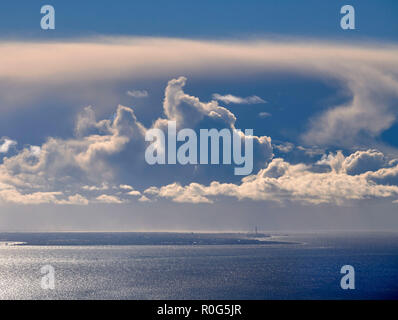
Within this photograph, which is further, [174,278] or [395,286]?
[174,278]

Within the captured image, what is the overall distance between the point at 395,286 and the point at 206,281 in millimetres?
64829
